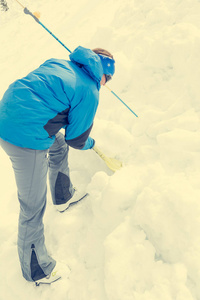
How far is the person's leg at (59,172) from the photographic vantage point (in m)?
2.69

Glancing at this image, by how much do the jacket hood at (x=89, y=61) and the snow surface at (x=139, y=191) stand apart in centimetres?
107

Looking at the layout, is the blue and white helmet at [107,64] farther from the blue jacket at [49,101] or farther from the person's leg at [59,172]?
the person's leg at [59,172]

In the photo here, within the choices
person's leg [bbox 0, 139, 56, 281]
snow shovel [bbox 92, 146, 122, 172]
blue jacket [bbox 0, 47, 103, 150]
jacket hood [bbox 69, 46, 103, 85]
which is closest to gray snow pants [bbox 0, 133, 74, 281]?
person's leg [bbox 0, 139, 56, 281]

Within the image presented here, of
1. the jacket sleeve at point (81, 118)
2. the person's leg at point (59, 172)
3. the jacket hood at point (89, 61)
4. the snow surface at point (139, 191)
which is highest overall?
the jacket hood at point (89, 61)

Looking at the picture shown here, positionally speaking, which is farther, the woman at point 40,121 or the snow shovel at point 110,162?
the snow shovel at point 110,162

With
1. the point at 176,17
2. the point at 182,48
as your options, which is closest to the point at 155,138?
the point at 182,48

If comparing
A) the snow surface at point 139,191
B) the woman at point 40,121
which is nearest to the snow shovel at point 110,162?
the snow surface at point 139,191

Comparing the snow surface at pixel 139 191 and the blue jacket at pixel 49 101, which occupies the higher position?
the blue jacket at pixel 49 101

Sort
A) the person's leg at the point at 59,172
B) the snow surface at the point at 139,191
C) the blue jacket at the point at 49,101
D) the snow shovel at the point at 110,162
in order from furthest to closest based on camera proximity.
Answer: the snow shovel at the point at 110,162, the person's leg at the point at 59,172, the snow surface at the point at 139,191, the blue jacket at the point at 49,101

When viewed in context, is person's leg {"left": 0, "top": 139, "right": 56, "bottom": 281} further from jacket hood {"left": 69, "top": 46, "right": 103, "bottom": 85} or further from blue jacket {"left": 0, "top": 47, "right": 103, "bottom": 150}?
jacket hood {"left": 69, "top": 46, "right": 103, "bottom": 85}

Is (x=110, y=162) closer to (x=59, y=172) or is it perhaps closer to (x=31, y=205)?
(x=59, y=172)

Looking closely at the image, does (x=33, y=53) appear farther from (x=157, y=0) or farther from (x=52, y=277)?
(x=52, y=277)

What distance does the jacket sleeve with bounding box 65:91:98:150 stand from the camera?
199cm

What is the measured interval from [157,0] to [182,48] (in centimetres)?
216
